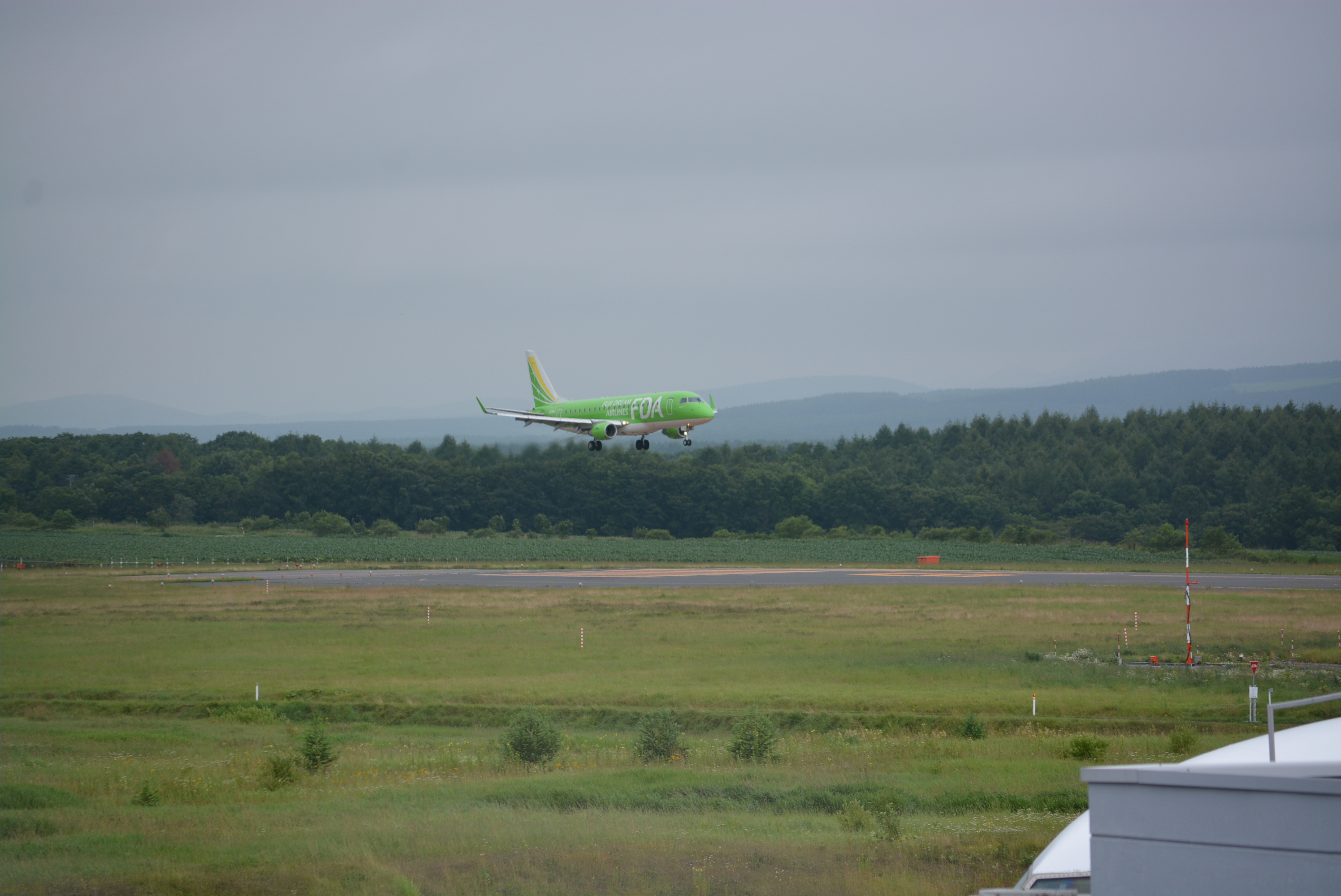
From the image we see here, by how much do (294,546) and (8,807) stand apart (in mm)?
101131

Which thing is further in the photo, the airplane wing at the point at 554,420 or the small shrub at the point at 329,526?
the small shrub at the point at 329,526

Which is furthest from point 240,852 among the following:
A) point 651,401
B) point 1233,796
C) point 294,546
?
point 294,546

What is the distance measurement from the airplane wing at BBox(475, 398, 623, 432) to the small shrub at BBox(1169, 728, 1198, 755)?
38005mm

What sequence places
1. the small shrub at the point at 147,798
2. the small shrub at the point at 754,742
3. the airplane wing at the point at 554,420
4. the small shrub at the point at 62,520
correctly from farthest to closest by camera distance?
the small shrub at the point at 62,520 → the airplane wing at the point at 554,420 → the small shrub at the point at 754,742 → the small shrub at the point at 147,798

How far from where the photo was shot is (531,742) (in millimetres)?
23578

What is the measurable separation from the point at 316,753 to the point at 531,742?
4.46 m

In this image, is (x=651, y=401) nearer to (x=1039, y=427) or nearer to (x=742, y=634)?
(x=742, y=634)

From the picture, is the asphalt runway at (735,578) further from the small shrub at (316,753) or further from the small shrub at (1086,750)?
the small shrub at (1086,750)

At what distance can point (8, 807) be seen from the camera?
60.6 feet

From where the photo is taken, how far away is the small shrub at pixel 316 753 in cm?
2248

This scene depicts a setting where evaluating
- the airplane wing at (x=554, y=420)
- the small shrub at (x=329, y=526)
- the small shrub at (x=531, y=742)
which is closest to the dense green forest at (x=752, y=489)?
the small shrub at (x=329, y=526)

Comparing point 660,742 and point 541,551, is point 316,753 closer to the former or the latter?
point 660,742

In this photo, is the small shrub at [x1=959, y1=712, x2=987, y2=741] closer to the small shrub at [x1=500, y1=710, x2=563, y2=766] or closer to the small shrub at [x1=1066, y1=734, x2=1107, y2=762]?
the small shrub at [x1=1066, y1=734, x2=1107, y2=762]

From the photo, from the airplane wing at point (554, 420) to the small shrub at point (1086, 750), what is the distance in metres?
37.4
